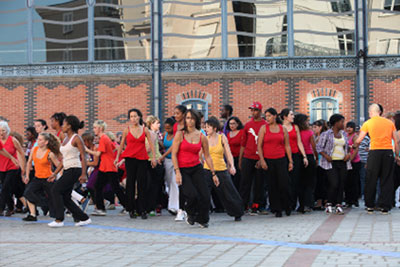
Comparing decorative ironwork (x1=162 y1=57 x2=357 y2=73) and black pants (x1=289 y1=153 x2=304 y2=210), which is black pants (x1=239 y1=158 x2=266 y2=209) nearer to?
black pants (x1=289 y1=153 x2=304 y2=210)

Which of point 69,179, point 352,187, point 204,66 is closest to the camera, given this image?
point 69,179

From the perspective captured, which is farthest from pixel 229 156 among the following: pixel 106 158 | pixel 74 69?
pixel 74 69

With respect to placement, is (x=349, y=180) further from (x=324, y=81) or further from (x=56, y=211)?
(x=324, y=81)

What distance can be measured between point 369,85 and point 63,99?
1087 centimetres

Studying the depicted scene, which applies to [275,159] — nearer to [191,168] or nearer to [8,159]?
[191,168]

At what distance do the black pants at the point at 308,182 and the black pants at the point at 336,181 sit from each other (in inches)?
Result: 22.0

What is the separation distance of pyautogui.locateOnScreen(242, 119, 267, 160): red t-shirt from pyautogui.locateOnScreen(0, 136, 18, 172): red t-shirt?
4592mm

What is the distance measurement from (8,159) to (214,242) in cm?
625

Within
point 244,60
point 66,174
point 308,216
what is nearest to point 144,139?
point 66,174

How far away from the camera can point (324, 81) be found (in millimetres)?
22312

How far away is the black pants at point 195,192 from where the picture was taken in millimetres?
9828

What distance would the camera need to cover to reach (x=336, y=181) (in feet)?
39.0

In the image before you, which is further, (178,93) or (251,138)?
(178,93)

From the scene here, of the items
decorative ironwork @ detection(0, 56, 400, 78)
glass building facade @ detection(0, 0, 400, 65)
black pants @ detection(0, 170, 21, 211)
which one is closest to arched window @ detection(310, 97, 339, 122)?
decorative ironwork @ detection(0, 56, 400, 78)
